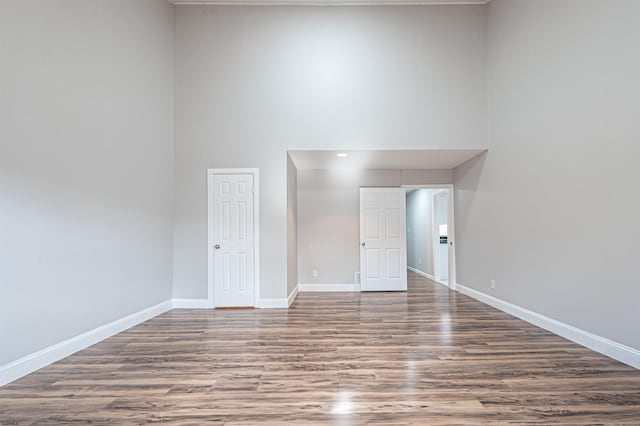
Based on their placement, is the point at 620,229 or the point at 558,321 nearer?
the point at 620,229

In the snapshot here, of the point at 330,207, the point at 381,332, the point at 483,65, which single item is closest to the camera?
the point at 381,332

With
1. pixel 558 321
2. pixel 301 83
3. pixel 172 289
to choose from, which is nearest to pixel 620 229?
pixel 558 321

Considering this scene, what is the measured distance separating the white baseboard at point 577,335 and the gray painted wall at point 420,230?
3271 millimetres

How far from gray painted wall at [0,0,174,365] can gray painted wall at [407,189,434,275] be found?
598cm

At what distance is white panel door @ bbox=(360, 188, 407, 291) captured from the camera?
6203 mm

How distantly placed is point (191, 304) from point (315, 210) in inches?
108

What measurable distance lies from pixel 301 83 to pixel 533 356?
4363 mm

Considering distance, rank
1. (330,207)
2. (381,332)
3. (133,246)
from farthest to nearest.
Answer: (330,207) < (133,246) < (381,332)

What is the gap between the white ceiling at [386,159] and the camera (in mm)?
4934

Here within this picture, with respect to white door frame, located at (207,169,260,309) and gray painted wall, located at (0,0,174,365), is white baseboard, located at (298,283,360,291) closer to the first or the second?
white door frame, located at (207,169,260,309)

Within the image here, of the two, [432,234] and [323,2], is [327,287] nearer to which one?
[432,234]

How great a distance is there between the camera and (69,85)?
3.00m

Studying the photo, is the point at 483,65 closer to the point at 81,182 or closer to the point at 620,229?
the point at 620,229

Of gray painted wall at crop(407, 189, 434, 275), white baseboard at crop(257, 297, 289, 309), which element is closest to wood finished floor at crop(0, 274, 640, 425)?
white baseboard at crop(257, 297, 289, 309)
